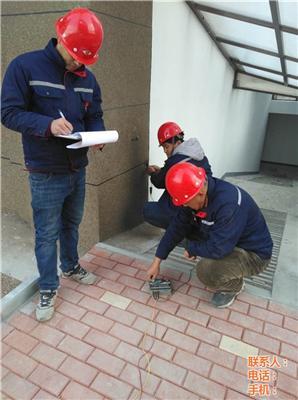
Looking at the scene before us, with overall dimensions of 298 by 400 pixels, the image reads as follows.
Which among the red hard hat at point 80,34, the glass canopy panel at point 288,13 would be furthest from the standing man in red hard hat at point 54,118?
the glass canopy panel at point 288,13

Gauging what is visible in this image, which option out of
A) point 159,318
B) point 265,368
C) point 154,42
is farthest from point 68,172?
point 154,42

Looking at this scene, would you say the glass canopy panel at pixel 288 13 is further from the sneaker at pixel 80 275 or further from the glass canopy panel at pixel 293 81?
the glass canopy panel at pixel 293 81

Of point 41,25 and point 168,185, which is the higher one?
point 41,25

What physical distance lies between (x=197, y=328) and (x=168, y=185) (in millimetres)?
1145

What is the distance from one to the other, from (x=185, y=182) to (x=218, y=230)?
0.47 metres

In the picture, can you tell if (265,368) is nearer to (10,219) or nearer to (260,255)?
(260,255)

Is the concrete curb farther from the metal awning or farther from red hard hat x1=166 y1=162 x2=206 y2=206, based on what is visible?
the metal awning

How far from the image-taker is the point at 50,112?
2.06 meters

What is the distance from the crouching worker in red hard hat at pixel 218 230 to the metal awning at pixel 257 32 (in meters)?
2.23

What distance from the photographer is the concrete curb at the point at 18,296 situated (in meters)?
2.43

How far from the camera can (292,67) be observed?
5672 mm

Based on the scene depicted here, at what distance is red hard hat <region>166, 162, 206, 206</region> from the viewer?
2.22 metres

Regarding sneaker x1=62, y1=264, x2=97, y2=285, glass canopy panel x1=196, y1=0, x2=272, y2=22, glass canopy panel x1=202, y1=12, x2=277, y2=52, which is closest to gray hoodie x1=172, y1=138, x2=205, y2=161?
sneaker x1=62, y1=264, x2=97, y2=285

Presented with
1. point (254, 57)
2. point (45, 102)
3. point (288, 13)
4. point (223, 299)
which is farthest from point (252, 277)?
point (254, 57)
